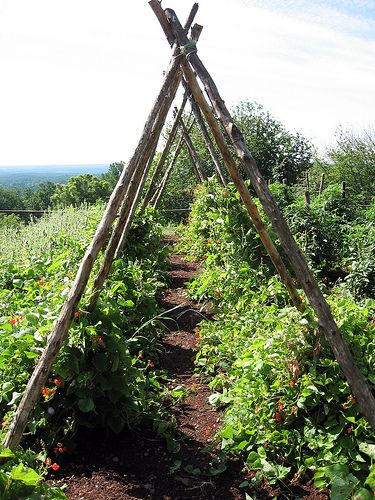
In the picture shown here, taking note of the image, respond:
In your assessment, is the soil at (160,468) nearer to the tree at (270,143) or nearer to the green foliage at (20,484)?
the green foliage at (20,484)

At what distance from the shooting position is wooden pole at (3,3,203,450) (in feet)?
8.22

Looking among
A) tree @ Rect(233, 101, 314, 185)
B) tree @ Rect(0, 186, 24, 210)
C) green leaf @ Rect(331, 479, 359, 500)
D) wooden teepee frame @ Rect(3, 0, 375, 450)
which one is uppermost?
tree @ Rect(233, 101, 314, 185)

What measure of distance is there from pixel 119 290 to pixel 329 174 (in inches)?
788

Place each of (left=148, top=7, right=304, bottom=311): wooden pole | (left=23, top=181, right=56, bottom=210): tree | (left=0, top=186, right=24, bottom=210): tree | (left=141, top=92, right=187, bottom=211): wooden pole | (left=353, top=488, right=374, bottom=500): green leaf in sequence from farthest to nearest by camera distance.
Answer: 1. (left=0, top=186, right=24, bottom=210): tree
2. (left=23, top=181, right=56, bottom=210): tree
3. (left=141, top=92, right=187, bottom=211): wooden pole
4. (left=148, top=7, right=304, bottom=311): wooden pole
5. (left=353, top=488, right=374, bottom=500): green leaf

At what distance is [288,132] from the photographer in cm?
2217

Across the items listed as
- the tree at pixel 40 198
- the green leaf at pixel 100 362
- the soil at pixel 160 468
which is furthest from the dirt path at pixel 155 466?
the tree at pixel 40 198

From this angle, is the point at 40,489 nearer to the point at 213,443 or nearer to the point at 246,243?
the point at 213,443

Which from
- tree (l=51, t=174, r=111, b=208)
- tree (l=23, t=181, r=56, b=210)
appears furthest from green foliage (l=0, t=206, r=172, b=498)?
tree (l=23, t=181, r=56, b=210)

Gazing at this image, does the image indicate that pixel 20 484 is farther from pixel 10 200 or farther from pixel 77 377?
pixel 10 200

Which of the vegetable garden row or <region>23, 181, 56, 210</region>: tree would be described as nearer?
the vegetable garden row

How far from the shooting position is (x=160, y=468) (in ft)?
9.53

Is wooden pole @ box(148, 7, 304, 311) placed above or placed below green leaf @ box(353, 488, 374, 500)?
above

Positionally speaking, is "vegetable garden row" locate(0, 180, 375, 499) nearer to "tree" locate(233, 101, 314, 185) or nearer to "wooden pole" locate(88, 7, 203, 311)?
"wooden pole" locate(88, 7, 203, 311)

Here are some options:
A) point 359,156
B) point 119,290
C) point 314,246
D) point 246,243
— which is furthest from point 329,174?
point 119,290
